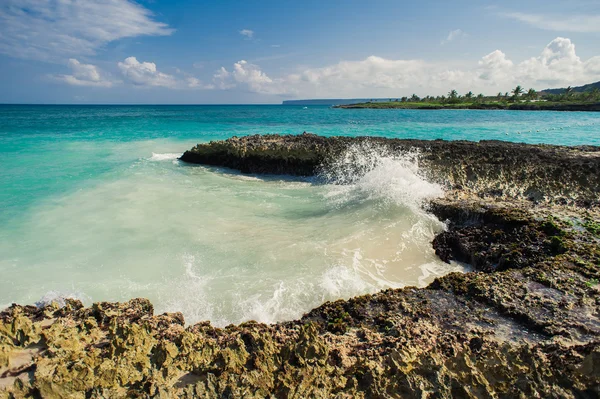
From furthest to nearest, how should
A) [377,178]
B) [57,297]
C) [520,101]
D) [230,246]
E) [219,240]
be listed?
[520,101], [377,178], [219,240], [230,246], [57,297]

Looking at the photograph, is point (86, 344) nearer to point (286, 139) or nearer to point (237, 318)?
point (237, 318)

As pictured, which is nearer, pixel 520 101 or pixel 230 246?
pixel 230 246

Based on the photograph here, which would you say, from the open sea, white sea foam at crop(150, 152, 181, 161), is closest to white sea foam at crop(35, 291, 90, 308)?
the open sea

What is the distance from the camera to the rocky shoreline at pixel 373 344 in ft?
13.7

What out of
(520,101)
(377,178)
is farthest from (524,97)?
(377,178)

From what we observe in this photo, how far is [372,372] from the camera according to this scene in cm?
432

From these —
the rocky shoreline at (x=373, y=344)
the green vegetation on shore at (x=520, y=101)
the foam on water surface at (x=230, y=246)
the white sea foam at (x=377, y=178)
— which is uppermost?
the green vegetation on shore at (x=520, y=101)

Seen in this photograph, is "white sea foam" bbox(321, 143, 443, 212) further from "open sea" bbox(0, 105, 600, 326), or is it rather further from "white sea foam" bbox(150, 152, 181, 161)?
"white sea foam" bbox(150, 152, 181, 161)

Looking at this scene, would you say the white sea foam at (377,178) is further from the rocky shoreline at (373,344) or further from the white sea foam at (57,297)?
the white sea foam at (57,297)

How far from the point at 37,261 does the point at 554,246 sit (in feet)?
46.7

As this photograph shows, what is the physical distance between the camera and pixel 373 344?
5207 mm

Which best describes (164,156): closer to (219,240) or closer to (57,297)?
(219,240)

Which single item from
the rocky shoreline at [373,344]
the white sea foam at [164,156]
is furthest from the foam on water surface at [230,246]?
the white sea foam at [164,156]

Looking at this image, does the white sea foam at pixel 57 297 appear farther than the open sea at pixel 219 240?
No
